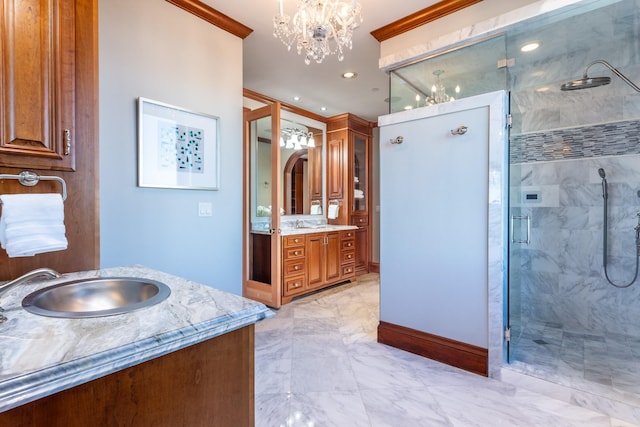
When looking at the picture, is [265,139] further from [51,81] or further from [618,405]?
[618,405]

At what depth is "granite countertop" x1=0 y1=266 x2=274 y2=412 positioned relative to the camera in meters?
0.56

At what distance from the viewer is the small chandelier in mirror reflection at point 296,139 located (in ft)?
14.4

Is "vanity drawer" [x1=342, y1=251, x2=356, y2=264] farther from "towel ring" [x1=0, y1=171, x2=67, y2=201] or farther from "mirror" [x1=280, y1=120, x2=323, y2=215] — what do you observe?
"towel ring" [x1=0, y1=171, x2=67, y2=201]

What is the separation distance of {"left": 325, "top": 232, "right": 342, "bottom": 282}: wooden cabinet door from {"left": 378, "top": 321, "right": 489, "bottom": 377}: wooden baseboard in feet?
5.57

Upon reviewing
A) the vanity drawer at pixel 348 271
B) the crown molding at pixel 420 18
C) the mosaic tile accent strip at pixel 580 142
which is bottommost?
the vanity drawer at pixel 348 271

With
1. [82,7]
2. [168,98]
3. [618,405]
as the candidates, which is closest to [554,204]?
[618,405]

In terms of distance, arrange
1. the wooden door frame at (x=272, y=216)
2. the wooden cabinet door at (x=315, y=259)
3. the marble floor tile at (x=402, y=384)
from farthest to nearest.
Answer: the wooden cabinet door at (x=315, y=259)
the wooden door frame at (x=272, y=216)
the marble floor tile at (x=402, y=384)

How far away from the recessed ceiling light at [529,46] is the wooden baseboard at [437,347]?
2158 mm

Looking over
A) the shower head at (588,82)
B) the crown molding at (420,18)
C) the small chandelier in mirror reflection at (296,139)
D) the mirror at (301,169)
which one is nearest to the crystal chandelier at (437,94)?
the crown molding at (420,18)

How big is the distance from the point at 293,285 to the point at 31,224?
2.82 meters

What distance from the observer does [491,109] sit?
2.04 m

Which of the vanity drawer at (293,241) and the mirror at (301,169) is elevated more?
the mirror at (301,169)

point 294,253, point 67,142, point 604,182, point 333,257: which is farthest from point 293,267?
point 604,182

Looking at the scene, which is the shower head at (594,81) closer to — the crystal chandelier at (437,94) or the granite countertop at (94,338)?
the crystal chandelier at (437,94)
